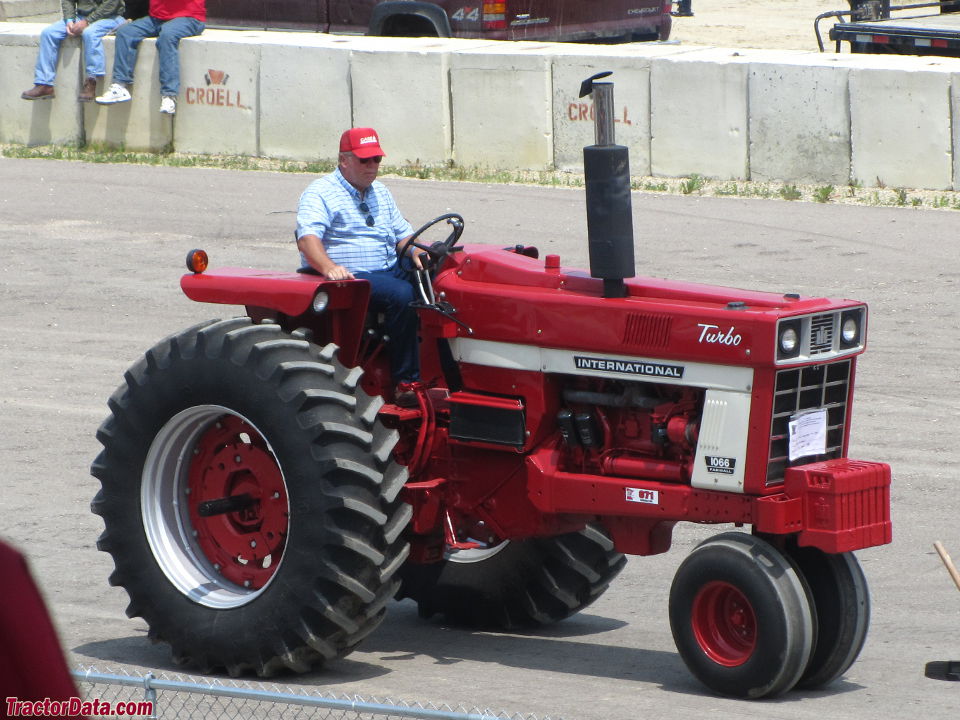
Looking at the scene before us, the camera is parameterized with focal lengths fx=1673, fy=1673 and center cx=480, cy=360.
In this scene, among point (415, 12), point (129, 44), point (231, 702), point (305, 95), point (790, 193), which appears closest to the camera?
point (231, 702)

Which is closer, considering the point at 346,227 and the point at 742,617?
the point at 742,617

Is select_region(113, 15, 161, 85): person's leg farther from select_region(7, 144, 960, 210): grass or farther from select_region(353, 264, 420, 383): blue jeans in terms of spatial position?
select_region(353, 264, 420, 383): blue jeans

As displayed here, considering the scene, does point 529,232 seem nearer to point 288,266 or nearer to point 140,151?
point 288,266

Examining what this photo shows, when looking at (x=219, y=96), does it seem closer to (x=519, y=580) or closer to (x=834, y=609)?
(x=519, y=580)

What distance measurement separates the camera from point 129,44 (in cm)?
1802

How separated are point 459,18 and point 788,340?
13.8 meters

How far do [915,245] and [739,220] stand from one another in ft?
5.72

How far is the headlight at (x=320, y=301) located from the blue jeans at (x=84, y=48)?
12772 mm

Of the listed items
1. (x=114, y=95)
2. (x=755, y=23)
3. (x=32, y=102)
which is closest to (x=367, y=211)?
(x=114, y=95)

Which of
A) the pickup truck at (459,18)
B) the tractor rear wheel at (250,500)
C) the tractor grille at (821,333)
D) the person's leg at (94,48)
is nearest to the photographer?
the tractor grille at (821,333)

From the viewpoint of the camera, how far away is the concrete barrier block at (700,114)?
16.1 metres

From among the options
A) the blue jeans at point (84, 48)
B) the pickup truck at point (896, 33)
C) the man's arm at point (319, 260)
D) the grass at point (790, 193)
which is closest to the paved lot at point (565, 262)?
the grass at point (790, 193)

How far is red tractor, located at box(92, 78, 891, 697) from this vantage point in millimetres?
5684

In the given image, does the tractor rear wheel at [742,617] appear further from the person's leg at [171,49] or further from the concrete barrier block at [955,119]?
the person's leg at [171,49]
